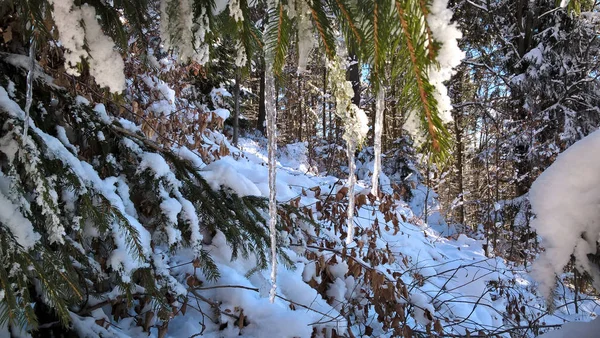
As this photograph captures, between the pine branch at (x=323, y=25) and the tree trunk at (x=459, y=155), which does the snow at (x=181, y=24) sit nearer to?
the pine branch at (x=323, y=25)

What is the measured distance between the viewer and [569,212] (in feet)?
3.68

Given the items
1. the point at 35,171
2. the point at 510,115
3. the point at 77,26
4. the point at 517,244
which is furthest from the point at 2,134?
the point at 510,115

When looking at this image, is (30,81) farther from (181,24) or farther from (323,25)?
(323,25)

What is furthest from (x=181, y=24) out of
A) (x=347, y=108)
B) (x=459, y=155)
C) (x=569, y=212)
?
(x=459, y=155)

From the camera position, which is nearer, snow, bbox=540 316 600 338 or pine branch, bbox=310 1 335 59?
pine branch, bbox=310 1 335 59

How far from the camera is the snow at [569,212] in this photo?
1.10m

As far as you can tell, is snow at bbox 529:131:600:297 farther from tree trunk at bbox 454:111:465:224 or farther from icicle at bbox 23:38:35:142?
tree trunk at bbox 454:111:465:224

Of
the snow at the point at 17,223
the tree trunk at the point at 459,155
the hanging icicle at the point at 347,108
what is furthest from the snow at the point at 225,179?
the tree trunk at the point at 459,155

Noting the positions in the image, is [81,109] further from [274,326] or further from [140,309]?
[274,326]

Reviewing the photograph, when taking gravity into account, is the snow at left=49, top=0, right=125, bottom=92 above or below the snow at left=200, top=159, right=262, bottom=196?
below

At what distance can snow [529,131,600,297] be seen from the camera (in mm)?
1097

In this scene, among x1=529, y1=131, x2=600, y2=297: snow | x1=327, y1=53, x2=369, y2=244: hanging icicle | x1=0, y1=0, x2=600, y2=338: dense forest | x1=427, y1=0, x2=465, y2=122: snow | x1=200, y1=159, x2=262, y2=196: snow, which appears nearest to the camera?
x1=427, y1=0, x2=465, y2=122: snow

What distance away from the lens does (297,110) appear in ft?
64.5

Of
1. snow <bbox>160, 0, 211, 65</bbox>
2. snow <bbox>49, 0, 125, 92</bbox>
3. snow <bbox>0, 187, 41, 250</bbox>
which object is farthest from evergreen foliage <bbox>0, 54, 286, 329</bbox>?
snow <bbox>160, 0, 211, 65</bbox>
